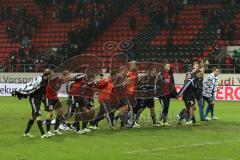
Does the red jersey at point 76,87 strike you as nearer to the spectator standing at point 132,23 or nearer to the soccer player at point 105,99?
the soccer player at point 105,99

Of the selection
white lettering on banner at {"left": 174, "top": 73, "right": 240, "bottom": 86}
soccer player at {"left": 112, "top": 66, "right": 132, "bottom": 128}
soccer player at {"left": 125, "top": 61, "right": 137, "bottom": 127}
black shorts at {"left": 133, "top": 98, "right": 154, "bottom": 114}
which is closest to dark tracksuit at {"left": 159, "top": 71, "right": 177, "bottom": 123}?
black shorts at {"left": 133, "top": 98, "right": 154, "bottom": 114}

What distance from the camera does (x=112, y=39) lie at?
1941 inches

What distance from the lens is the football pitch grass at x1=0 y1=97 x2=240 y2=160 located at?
14945 mm

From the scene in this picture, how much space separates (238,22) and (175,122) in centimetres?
2359

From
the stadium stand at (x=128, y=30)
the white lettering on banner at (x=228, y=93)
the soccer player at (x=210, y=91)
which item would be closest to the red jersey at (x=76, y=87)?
the soccer player at (x=210, y=91)

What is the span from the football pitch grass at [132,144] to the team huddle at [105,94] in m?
0.50

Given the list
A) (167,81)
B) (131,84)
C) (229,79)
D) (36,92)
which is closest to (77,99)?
(36,92)

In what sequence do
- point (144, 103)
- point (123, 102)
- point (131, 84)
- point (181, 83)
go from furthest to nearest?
point (181, 83) → point (144, 103) → point (123, 102) → point (131, 84)

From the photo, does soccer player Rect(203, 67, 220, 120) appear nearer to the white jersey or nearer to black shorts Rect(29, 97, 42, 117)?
the white jersey

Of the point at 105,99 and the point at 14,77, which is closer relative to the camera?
the point at 105,99

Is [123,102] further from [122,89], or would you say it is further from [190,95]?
[190,95]

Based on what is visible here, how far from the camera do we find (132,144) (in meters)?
17.1

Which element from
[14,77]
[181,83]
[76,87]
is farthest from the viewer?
[14,77]

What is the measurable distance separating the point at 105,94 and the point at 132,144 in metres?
3.84
